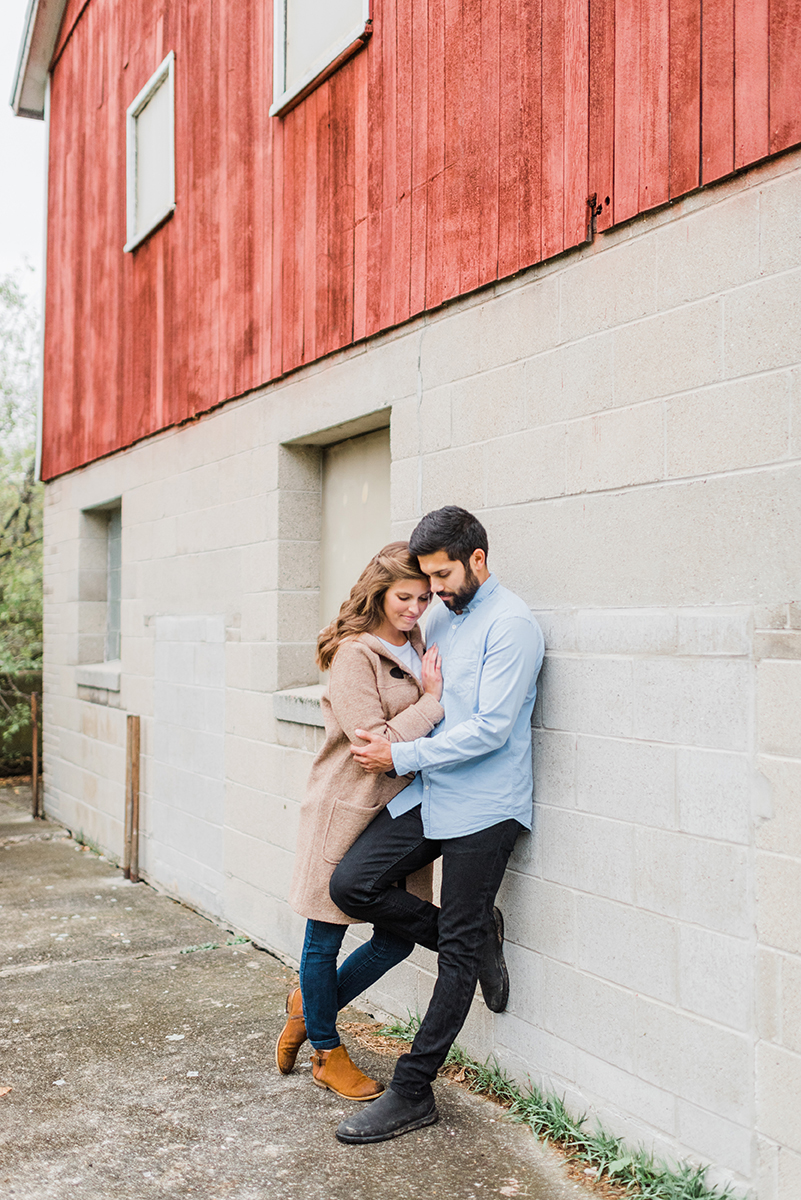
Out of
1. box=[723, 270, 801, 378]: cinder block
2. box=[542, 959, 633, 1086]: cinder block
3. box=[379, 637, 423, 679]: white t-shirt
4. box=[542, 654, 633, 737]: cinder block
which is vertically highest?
box=[723, 270, 801, 378]: cinder block

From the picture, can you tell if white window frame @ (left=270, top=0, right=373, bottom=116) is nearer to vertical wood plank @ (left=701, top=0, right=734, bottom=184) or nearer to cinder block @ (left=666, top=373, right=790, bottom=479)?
vertical wood plank @ (left=701, top=0, right=734, bottom=184)

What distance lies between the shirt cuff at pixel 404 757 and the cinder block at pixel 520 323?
1553mm

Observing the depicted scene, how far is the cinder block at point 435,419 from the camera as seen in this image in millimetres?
4484

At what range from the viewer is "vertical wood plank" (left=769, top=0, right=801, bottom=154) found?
2.91 metres

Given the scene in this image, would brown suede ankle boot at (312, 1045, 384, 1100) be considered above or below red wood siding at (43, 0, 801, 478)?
below

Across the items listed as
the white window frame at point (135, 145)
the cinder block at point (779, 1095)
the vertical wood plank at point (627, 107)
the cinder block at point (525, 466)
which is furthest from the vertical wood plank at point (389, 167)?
the cinder block at point (779, 1095)

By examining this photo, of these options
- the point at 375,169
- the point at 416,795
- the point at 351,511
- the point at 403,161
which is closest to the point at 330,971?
the point at 416,795

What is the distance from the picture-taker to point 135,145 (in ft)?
27.1

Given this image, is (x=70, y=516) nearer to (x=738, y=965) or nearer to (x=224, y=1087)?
(x=224, y=1087)

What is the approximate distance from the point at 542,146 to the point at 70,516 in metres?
7.03

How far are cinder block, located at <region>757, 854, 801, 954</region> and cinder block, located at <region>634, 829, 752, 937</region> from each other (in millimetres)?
56

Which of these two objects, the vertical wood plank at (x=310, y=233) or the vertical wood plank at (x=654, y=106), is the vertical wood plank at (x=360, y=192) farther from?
the vertical wood plank at (x=654, y=106)

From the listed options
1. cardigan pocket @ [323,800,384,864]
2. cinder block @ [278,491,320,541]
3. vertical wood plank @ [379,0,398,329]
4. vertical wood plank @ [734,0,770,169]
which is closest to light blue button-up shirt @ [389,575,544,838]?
cardigan pocket @ [323,800,384,864]

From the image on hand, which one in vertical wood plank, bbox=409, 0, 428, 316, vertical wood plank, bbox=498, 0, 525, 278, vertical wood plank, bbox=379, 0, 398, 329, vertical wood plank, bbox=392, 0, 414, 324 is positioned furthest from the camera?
vertical wood plank, bbox=379, 0, 398, 329
